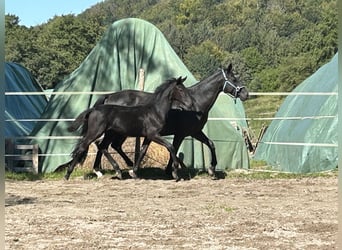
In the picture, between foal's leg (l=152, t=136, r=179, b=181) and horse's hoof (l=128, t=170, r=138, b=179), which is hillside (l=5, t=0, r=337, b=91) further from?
horse's hoof (l=128, t=170, r=138, b=179)

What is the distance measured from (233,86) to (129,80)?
7.87 feet

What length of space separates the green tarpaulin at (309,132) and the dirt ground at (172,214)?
1209mm

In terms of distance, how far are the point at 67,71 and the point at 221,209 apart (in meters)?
34.7

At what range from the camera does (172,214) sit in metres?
5.39

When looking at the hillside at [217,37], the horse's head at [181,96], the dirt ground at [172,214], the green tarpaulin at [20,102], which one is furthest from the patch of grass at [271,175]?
the green tarpaulin at [20,102]

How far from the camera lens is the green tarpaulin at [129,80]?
980cm

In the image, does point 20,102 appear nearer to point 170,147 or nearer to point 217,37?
point 170,147

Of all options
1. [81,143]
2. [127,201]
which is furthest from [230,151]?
[127,201]

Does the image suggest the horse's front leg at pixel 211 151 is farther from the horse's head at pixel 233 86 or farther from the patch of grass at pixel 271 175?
the horse's head at pixel 233 86

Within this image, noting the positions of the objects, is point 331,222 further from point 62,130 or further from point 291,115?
point 291,115

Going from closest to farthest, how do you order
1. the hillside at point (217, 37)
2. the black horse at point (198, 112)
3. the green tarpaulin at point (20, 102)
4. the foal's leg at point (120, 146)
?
the black horse at point (198, 112), the foal's leg at point (120, 146), the green tarpaulin at point (20, 102), the hillside at point (217, 37)

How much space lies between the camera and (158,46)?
10320 mm

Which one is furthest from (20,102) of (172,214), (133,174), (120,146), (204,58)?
(204,58)

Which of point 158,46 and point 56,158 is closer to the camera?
point 56,158
